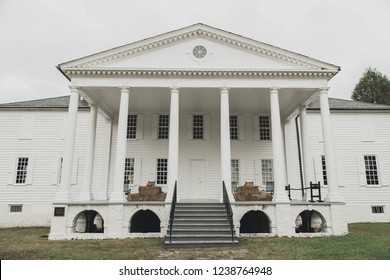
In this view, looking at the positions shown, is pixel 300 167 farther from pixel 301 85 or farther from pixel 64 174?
pixel 64 174

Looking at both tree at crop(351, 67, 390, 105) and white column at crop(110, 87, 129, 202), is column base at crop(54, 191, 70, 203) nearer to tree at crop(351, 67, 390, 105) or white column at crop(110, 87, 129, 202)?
white column at crop(110, 87, 129, 202)

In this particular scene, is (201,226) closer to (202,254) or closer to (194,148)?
(202,254)

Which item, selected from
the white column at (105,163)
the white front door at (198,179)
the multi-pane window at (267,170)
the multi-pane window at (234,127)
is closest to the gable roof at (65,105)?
the white column at (105,163)

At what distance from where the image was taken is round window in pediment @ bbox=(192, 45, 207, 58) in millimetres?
13953

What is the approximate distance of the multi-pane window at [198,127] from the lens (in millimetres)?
17766

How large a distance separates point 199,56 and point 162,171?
23.1 feet

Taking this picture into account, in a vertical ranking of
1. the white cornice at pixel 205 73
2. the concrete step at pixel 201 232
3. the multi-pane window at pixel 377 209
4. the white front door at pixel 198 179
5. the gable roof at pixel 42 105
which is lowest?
the concrete step at pixel 201 232

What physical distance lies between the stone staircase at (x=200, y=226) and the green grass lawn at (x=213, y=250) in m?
0.36

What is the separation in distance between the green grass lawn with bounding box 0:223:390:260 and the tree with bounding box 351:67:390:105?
23354mm

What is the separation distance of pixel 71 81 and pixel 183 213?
778 centimetres

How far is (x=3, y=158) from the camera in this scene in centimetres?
1872

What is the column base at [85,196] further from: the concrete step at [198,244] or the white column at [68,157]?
the concrete step at [198,244]

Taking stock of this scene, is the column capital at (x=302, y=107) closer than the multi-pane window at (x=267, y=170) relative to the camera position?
Yes

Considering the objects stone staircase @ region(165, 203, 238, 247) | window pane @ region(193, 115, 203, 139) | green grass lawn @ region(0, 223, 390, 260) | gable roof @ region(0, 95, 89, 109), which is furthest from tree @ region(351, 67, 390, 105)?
gable roof @ region(0, 95, 89, 109)
